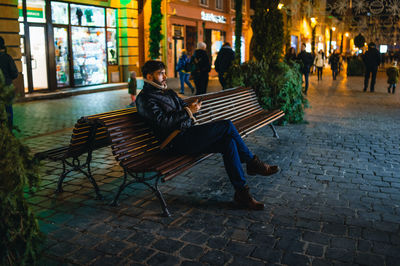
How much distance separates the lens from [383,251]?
342 cm

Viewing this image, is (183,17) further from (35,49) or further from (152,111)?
(152,111)

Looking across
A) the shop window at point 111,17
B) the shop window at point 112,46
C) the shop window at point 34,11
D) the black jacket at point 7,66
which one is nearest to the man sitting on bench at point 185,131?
the black jacket at point 7,66

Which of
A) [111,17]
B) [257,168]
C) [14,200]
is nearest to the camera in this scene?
[14,200]

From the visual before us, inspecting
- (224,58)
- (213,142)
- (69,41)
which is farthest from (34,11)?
(213,142)

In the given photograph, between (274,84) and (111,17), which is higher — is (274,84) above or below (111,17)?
below

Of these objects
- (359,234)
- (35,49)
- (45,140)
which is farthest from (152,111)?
(35,49)

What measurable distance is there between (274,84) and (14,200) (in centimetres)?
741

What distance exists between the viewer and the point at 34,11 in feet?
49.7

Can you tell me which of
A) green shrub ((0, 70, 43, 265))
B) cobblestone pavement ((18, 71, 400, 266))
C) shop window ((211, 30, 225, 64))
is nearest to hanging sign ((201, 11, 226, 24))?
shop window ((211, 30, 225, 64))

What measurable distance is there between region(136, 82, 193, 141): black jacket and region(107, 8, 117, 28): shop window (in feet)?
50.9

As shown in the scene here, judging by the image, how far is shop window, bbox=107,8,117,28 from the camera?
62.3 ft

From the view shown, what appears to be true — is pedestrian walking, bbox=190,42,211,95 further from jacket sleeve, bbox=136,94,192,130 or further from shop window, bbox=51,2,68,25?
jacket sleeve, bbox=136,94,192,130

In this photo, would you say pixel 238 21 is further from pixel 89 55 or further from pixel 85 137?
pixel 85 137

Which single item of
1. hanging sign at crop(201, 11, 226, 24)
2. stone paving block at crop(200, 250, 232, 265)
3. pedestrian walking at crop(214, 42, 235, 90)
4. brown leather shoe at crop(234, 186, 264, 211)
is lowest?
stone paving block at crop(200, 250, 232, 265)
